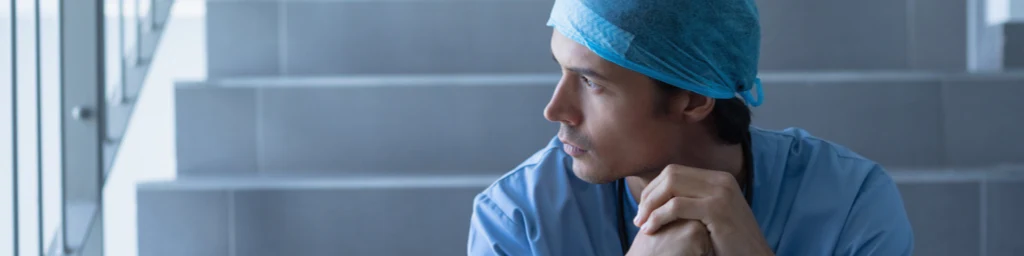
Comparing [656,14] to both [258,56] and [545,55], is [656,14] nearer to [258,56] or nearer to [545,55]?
[545,55]

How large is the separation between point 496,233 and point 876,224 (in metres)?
0.44

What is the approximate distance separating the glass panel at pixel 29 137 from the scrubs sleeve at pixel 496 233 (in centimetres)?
87

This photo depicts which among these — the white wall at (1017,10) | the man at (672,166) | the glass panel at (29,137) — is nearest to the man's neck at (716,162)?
the man at (672,166)

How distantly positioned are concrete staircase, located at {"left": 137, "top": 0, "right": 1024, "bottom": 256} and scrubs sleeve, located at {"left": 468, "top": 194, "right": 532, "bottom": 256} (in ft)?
2.34

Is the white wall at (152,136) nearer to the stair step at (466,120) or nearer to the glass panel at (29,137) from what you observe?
the stair step at (466,120)

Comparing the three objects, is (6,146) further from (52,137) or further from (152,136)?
(152,136)

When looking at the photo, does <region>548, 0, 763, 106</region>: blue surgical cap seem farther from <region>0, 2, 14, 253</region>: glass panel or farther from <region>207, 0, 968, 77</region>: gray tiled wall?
<region>207, 0, 968, 77</region>: gray tiled wall

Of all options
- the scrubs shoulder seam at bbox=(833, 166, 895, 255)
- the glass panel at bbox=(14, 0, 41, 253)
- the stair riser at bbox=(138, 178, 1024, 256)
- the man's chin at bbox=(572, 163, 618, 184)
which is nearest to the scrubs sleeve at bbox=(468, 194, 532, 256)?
the man's chin at bbox=(572, 163, 618, 184)

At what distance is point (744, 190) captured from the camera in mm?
1281

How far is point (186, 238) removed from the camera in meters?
2.02

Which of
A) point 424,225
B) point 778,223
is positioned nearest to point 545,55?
point 424,225

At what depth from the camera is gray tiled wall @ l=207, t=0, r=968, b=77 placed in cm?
237

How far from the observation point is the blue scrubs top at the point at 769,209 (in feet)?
3.95

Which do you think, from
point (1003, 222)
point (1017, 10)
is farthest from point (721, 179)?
point (1017, 10)
